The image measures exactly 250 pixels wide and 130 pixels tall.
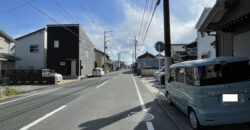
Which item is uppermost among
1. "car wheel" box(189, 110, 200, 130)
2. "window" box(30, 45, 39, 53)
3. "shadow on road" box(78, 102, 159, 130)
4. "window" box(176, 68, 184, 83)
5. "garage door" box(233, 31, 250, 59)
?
"window" box(30, 45, 39, 53)

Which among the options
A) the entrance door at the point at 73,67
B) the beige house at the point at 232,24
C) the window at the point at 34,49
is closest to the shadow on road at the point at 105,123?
the beige house at the point at 232,24

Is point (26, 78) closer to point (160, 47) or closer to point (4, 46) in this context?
point (4, 46)

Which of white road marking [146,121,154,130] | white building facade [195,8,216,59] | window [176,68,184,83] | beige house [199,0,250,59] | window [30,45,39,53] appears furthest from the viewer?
window [30,45,39,53]

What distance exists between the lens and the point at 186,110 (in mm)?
4508

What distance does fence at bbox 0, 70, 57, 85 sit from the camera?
1689cm

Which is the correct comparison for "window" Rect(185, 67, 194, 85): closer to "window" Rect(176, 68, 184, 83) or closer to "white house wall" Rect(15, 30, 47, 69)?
"window" Rect(176, 68, 184, 83)

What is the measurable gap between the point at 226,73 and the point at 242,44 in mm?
3648

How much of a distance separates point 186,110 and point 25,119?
16.7 ft

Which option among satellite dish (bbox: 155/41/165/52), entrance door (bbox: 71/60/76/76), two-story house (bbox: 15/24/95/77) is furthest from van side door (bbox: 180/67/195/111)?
entrance door (bbox: 71/60/76/76)

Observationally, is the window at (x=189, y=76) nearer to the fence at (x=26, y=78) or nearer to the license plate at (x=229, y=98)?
the license plate at (x=229, y=98)

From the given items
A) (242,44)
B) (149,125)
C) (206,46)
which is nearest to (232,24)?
(242,44)

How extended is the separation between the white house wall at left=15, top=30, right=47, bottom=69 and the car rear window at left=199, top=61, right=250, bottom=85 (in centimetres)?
2927

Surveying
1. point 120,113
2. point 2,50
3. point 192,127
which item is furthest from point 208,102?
point 2,50

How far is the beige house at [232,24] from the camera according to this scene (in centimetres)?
566
